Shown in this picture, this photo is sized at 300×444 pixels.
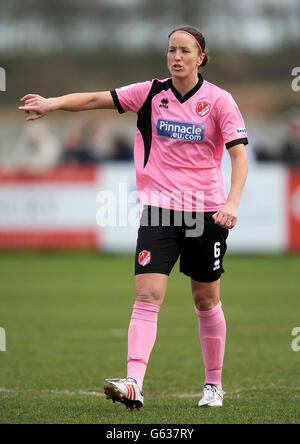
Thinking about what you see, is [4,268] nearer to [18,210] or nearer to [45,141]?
[18,210]

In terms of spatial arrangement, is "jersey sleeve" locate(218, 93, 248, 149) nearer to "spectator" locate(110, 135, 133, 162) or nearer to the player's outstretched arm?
the player's outstretched arm

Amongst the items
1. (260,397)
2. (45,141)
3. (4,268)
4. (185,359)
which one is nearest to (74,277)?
(4,268)

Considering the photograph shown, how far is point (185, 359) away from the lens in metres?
8.14

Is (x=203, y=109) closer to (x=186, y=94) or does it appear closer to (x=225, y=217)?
(x=186, y=94)

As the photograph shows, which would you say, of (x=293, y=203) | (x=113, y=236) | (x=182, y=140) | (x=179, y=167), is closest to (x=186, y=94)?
(x=182, y=140)

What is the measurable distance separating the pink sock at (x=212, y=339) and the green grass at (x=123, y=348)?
213mm

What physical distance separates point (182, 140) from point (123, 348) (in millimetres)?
3355

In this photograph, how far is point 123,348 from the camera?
8734mm

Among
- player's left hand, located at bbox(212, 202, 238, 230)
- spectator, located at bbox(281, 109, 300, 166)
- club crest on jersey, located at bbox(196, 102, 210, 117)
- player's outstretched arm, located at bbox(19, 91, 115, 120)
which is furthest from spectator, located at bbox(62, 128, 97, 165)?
player's left hand, located at bbox(212, 202, 238, 230)

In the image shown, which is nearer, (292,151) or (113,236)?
(113,236)

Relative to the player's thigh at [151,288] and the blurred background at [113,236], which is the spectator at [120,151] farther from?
the player's thigh at [151,288]

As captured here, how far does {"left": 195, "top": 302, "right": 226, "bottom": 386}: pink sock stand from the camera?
6246mm

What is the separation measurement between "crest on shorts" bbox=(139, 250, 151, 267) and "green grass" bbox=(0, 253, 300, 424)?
969 mm
